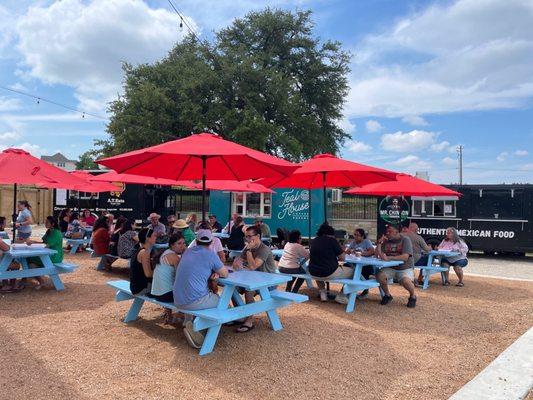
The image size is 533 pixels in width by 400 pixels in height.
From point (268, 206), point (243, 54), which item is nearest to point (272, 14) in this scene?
point (243, 54)

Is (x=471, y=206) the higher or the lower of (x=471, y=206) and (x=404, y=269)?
the higher

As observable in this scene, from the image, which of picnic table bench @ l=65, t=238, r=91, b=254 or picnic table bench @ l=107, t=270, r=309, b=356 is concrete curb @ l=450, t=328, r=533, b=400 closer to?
picnic table bench @ l=107, t=270, r=309, b=356

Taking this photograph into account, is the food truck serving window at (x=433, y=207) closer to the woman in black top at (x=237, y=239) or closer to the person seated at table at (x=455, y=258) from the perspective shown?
the person seated at table at (x=455, y=258)

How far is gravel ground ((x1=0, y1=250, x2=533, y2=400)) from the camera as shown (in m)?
3.65

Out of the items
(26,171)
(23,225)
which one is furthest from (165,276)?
(23,225)

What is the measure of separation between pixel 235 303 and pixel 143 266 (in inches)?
44.5

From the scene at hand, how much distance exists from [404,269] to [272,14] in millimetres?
23287

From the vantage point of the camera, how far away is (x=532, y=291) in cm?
840

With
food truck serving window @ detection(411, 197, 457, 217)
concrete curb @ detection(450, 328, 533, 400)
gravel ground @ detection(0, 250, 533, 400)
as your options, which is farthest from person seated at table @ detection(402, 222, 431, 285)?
food truck serving window @ detection(411, 197, 457, 217)

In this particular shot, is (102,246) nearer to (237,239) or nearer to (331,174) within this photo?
(237,239)

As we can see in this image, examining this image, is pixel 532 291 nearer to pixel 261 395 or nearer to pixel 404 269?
pixel 404 269

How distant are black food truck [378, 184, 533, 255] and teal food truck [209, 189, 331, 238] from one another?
2662mm

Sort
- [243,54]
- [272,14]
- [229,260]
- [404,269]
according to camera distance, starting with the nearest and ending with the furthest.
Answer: [404,269] < [229,260] < [243,54] < [272,14]

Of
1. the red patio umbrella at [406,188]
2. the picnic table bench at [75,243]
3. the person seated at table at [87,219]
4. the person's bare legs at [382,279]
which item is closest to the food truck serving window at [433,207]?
the red patio umbrella at [406,188]
